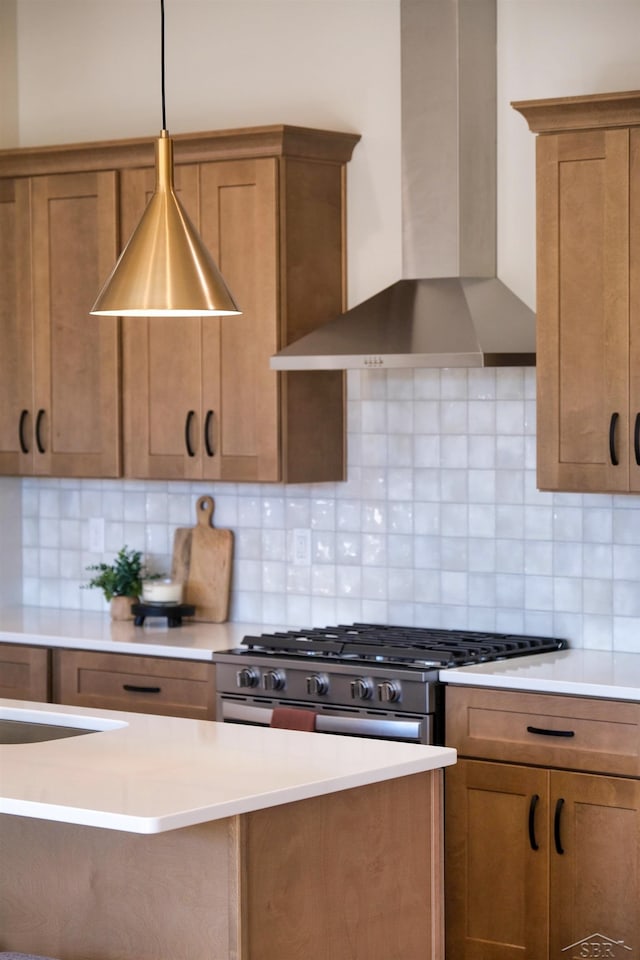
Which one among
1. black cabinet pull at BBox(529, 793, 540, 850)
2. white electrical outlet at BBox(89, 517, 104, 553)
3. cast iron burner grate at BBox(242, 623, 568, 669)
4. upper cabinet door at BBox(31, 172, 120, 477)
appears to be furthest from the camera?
white electrical outlet at BBox(89, 517, 104, 553)

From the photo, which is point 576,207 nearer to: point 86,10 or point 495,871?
point 495,871

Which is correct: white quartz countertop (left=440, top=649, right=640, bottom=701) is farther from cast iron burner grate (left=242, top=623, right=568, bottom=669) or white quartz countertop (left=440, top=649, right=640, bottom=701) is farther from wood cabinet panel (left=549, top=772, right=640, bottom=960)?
wood cabinet panel (left=549, top=772, right=640, bottom=960)

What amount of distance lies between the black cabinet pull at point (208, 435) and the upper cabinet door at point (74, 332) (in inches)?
14.8

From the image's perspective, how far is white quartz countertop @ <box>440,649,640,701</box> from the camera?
12.5 ft

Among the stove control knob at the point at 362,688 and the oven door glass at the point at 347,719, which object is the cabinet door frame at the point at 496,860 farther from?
the stove control knob at the point at 362,688

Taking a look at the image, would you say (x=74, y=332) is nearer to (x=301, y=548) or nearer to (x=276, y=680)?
(x=301, y=548)

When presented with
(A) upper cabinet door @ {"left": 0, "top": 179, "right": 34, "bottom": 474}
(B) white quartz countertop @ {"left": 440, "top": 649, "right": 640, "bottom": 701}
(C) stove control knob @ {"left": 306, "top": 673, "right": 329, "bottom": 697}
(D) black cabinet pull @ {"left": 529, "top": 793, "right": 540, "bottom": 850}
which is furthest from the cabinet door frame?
(A) upper cabinet door @ {"left": 0, "top": 179, "right": 34, "bottom": 474}

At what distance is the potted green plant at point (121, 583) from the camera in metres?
5.23

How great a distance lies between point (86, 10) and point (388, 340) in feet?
6.80

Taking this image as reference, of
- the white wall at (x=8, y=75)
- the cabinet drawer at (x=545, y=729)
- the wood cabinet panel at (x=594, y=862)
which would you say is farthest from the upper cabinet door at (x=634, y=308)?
the white wall at (x=8, y=75)

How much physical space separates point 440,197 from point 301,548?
1.34 m

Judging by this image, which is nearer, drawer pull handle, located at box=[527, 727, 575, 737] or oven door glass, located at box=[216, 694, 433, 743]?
drawer pull handle, located at box=[527, 727, 575, 737]

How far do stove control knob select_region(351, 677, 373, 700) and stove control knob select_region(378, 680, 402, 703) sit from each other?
0.06 metres

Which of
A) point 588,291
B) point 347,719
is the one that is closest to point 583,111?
point 588,291
